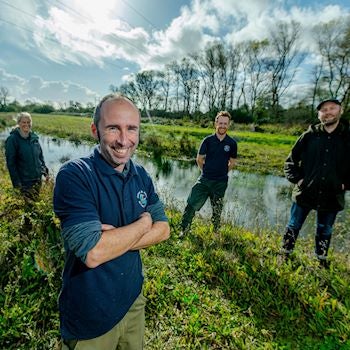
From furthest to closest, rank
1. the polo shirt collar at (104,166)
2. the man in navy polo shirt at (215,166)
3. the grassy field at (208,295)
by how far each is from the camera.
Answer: the man in navy polo shirt at (215,166) < the grassy field at (208,295) < the polo shirt collar at (104,166)

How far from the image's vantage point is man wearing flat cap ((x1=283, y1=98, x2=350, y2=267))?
3.23 metres

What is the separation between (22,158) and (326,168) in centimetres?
487

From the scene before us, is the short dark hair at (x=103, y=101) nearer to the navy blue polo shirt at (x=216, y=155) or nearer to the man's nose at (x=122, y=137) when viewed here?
the man's nose at (x=122, y=137)

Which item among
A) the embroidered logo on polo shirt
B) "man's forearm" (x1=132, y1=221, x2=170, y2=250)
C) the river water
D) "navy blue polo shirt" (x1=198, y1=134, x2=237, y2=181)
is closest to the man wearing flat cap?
"navy blue polo shirt" (x1=198, y1=134, x2=237, y2=181)

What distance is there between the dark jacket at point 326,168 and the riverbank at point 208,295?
910mm

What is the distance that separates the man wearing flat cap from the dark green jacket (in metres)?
4.44

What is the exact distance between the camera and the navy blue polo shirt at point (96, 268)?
1.22 meters

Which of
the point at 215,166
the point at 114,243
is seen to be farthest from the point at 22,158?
the point at 114,243

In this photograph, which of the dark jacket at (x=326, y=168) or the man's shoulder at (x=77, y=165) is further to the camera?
the dark jacket at (x=326, y=168)

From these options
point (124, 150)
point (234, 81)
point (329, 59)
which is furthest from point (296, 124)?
point (124, 150)

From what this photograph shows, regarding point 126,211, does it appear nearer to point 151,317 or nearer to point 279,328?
point 151,317

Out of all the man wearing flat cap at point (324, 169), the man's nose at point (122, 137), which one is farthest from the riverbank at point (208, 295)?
the man's nose at point (122, 137)

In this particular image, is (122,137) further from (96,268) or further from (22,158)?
(22,158)

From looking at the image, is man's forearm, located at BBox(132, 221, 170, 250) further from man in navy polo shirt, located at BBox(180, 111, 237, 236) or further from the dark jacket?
man in navy polo shirt, located at BBox(180, 111, 237, 236)
